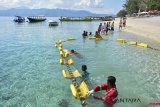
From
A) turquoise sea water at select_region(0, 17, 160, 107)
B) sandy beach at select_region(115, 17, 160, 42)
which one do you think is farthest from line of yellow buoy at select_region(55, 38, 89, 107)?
sandy beach at select_region(115, 17, 160, 42)

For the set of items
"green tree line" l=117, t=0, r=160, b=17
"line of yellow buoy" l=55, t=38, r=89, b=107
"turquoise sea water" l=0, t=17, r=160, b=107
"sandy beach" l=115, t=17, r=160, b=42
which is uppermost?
"green tree line" l=117, t=0, r=160, b=17

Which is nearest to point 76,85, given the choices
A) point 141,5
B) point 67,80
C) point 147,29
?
point 67,80

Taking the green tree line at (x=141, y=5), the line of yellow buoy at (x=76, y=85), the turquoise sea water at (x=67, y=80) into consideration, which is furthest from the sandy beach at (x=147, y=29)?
the green tree line at (x=141, y=5)

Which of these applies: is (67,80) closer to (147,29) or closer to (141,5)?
(147,29)

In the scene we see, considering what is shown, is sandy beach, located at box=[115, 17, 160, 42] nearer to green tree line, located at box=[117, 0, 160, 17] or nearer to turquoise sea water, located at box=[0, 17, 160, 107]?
turquoise sea water, located at box=[0, 17, 160, 107]

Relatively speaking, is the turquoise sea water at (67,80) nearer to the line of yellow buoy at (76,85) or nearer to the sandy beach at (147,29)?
the line of yellow buoy at (76,85)

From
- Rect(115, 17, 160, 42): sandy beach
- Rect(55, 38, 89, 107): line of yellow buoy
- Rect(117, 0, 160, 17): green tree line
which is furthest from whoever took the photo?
Rect(117, 0, 160, 17): green tree line

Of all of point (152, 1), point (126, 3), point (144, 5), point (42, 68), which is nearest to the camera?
point (42, 68)

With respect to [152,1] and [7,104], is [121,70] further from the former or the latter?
[152,1]

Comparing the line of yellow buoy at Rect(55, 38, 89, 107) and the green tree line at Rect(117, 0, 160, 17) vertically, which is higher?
the green tree line at Rect(117, 0, 160, 17)

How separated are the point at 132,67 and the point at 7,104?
1145cm

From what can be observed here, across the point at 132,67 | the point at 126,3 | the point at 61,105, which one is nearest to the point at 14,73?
the point at 61,105

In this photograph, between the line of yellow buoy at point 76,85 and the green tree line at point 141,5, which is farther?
the green tree line at point 141,5

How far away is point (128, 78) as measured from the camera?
56.6ft
